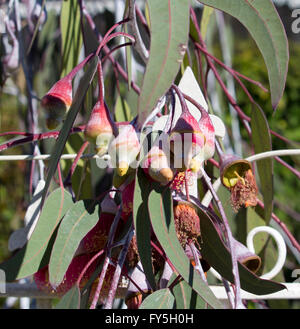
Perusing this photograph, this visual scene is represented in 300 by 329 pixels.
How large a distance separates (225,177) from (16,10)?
1.94 ft

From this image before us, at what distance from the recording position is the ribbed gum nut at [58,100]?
0.59 m

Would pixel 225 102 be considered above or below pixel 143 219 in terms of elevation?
above

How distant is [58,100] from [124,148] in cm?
12

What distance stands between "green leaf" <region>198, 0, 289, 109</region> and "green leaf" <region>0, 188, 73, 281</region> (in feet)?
0.93

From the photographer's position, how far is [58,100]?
1.94 feet

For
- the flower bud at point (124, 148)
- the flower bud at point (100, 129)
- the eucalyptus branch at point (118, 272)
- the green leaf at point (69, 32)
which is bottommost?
the eucalyptus branch at point (118, 272)

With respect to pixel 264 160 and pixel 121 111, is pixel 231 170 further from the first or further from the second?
pixel 121 111

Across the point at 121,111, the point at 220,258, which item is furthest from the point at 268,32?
the point at 121,111

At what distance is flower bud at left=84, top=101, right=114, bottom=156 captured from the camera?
0.53m

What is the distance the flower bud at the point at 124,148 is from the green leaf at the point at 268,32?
136mm

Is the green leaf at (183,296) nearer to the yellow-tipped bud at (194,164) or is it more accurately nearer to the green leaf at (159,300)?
the green leaf at (159,300)

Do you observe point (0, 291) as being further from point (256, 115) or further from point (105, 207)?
point (256, 115)

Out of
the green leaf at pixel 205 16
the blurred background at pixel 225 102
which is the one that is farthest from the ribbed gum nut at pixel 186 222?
the blurred background at pixel 225 102
